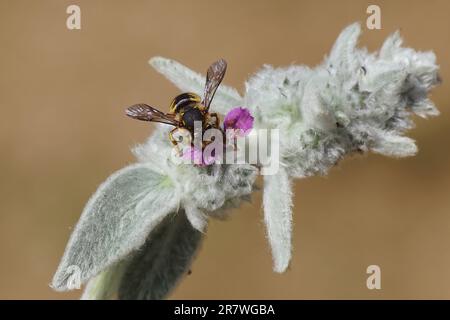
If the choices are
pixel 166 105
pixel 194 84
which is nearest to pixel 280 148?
pixel 194 84

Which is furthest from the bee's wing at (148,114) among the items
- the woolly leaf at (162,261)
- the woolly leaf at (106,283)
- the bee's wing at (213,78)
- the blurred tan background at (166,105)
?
the blurred tan background at (166,105)

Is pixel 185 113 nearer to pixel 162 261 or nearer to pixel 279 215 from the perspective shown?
pixel 279 215

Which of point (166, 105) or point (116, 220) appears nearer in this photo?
point (116, 220)

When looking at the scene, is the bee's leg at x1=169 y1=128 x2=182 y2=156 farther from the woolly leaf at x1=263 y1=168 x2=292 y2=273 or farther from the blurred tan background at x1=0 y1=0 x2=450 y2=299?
the blurred tan background at x1=0 y1=0 x2=450 y2=299

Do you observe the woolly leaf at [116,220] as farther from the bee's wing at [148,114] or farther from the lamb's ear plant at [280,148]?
the bee's wing at [148,114]

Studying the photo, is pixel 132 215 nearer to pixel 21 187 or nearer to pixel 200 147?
pixel 200 147

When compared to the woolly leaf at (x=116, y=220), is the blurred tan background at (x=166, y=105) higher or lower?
higher
